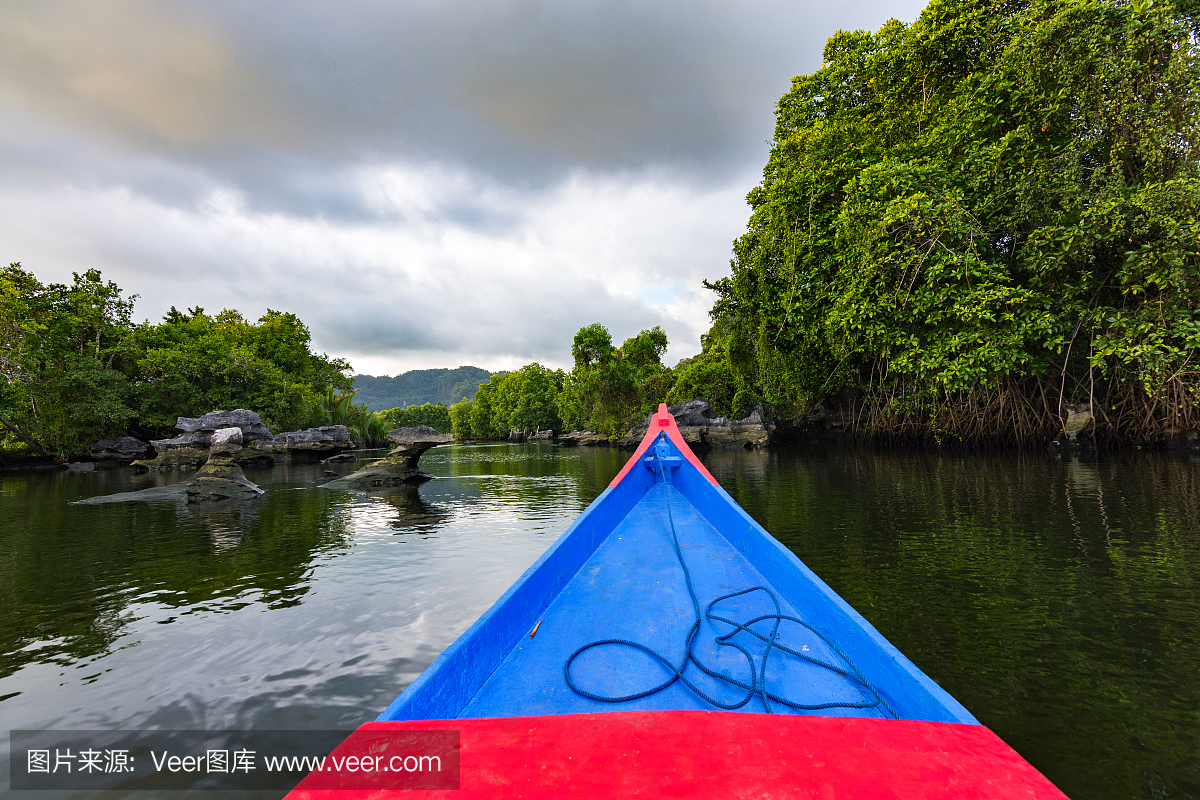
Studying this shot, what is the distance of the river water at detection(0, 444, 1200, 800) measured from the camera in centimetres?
229

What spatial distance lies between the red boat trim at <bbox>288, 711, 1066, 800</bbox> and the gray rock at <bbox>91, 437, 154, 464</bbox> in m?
31.4

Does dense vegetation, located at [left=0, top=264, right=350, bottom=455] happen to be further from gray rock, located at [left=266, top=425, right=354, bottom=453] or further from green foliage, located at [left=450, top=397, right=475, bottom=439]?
green foliage, located at [left=450, top=397, right=475, bottom=439]

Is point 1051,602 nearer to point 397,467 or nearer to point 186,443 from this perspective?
point 397,467

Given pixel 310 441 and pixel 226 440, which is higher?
pixel 226 440

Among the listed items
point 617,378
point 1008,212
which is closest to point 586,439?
point 617,378

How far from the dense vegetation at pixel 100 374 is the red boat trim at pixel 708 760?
1152 inches

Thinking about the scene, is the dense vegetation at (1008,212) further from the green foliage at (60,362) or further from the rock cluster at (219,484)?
the green foliage at (60,362)

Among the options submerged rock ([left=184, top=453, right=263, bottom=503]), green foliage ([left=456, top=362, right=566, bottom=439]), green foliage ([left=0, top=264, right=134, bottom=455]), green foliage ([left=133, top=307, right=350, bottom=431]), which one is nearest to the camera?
submerged rock ([left=184, top=453, right=263, bottom=503])

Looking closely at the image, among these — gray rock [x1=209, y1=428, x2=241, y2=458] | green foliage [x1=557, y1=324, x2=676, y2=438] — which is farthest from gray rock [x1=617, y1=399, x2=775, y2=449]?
gray rock [x1=209, y1=428, x2=241, y2=458]

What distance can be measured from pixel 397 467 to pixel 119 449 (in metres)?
20.3

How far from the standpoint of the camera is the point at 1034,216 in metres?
10.3

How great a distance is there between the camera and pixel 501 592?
451 centimetres

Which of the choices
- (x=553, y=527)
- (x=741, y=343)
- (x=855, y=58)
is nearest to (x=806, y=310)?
(x=741, y=343)

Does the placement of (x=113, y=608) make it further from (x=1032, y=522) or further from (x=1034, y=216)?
(x=1034, y=216)
